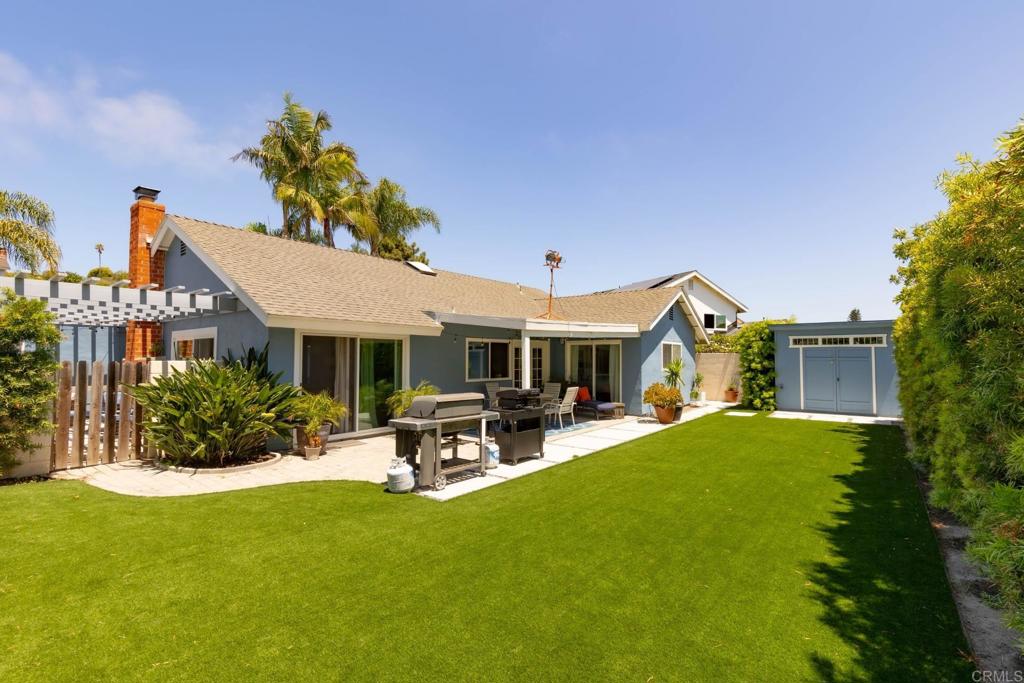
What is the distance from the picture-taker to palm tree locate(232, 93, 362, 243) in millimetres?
27391

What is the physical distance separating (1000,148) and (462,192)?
703 inches

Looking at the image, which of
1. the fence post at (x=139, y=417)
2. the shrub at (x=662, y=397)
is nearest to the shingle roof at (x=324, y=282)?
the fence post at (x=139, y=417)

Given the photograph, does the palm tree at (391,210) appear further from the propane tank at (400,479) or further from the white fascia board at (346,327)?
the propane tank at (400,479)

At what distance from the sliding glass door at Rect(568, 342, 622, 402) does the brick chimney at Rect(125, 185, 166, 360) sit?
13.9 meters

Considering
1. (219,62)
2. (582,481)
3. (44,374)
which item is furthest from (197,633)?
(219,62)

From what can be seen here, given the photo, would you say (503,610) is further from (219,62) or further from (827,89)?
(219,62)

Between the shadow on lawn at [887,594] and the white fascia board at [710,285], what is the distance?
25.1m

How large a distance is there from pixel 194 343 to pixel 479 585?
11.7m

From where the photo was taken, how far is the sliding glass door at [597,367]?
661 inches

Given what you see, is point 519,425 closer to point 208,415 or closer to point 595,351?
point 208,415

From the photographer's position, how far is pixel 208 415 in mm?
8117

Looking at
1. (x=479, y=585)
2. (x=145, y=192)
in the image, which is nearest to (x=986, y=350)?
(x=479, y=585)

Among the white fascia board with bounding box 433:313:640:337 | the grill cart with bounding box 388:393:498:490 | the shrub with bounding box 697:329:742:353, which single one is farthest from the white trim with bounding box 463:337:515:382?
the shrub with bounding box 697:329:742:353

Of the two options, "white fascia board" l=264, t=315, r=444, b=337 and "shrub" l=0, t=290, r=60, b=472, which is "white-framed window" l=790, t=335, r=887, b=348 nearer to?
"white fascia board" l=264, t=315, r=444, b=337
